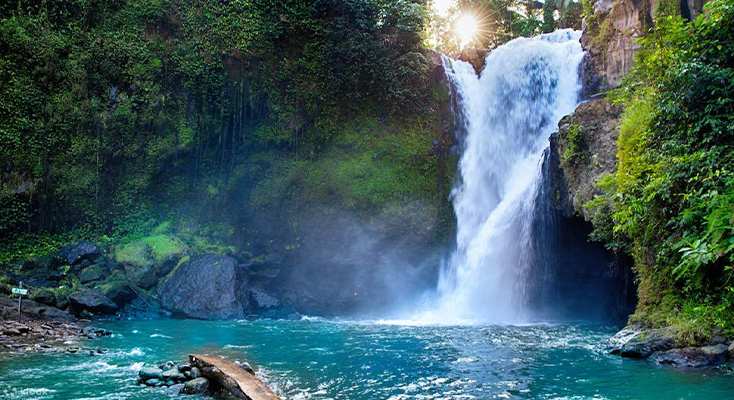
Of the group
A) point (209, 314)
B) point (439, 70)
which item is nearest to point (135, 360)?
point (209, 314)

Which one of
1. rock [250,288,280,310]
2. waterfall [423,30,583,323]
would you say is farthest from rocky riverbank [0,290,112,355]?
waterfall [423,30,583,323]

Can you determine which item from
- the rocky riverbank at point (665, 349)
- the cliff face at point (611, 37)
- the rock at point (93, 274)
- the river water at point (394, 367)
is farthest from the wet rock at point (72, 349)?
the cliff face at point (611, 37)

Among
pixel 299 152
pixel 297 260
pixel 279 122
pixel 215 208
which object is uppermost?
pixel 279 122

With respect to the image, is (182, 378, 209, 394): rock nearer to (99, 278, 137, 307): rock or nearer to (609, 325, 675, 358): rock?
(609, 325, 675, 358): rock

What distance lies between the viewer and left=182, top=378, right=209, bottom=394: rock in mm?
6340

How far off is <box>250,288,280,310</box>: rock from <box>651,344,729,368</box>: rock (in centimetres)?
1269

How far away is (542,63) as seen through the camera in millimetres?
18516

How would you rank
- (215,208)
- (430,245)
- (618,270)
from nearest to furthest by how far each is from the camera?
1. (618,270)
2. (430,245)
3. (215,208)

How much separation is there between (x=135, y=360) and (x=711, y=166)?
10184 millimetres

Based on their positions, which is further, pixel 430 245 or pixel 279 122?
pixel 279 122

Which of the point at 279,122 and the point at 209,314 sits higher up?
the point at 279,122

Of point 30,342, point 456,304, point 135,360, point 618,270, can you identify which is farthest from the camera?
point 456,304

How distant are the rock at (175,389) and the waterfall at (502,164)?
9.80 m

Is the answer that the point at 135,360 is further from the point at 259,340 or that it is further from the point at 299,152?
the point at 299,152
